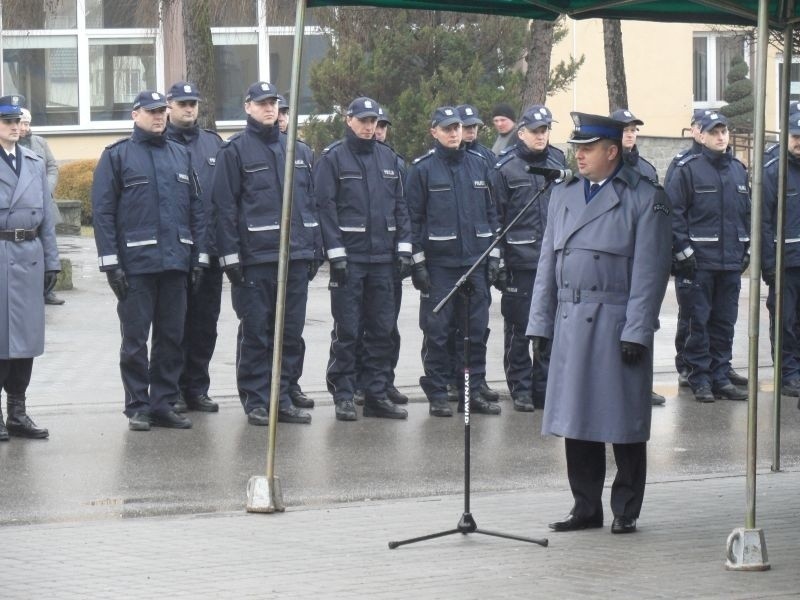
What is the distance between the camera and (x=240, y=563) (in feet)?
24.5

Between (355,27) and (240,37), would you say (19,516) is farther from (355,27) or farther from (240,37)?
(240,37)

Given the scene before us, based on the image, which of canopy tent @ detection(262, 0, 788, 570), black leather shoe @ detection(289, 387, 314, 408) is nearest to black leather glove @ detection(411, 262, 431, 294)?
black leather shoe @ detection(289, 387, 314, 408)

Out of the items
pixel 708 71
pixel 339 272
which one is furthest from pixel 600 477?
pixel 708 71

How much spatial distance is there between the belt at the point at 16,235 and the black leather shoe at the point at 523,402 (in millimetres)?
3759

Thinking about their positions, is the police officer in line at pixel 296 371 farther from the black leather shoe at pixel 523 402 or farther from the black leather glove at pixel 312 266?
the black leather shoe at pixel 523 402

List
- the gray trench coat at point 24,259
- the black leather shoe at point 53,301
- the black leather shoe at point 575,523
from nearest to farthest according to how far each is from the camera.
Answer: the black leather shoe at point 575,523
the gray trench coat at point 24,259
the black leather shoe at point 53,301

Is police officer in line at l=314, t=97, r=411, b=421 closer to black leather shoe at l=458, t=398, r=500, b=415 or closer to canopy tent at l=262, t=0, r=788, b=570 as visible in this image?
black leather shoe at l=458, t=398, r=500, b=415

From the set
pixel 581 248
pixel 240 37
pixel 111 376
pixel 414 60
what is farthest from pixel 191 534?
pixel 240 37

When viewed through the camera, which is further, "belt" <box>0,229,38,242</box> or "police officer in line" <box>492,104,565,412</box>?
"police officer in line" <box>492,104,565,412</box>

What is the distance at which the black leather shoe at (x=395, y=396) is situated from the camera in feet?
41.1

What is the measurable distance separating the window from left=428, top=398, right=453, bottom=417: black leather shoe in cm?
2637

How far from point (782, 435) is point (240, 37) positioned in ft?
81.2

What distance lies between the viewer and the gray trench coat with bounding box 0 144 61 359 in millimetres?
11016

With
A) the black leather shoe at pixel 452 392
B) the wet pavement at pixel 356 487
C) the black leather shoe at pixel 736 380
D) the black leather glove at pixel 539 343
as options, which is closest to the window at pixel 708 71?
the wet pavement at pixel 356 487
